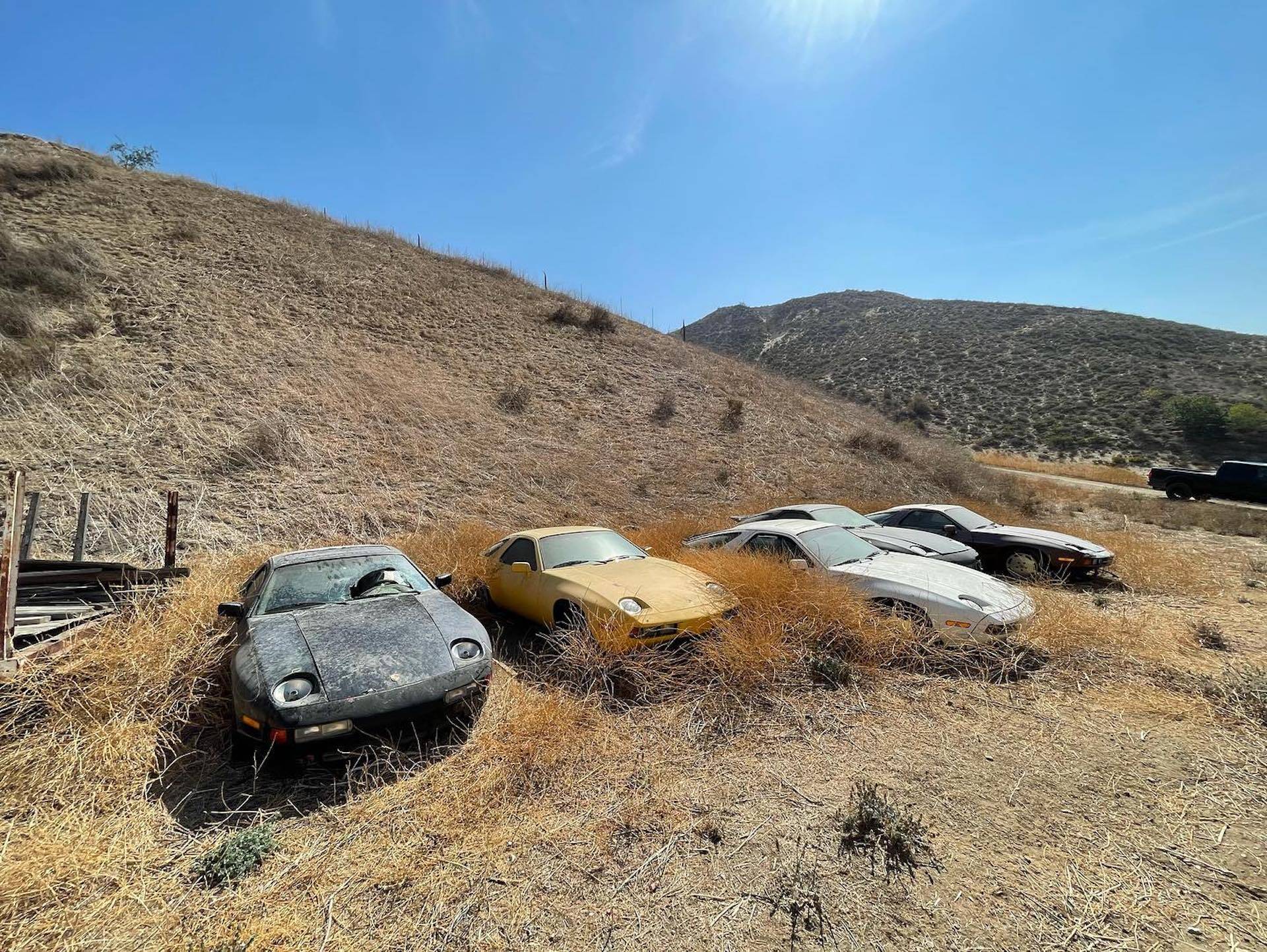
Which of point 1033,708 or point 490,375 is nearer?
point 1033,708

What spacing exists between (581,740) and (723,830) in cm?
119

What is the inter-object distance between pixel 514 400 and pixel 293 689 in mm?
12590

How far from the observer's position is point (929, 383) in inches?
1372

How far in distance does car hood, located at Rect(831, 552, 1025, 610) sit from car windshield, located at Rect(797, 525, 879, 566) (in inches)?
5.2

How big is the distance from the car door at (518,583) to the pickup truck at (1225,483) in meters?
22.8

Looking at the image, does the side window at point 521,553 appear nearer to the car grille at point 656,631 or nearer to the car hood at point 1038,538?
the car grille at point 656,631

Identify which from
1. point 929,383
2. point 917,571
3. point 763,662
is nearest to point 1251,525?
point 917,571

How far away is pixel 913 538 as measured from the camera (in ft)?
26.3

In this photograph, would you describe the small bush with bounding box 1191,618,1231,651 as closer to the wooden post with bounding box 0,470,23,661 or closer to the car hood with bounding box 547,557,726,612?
the car hood with bounding box 547,557,726,612

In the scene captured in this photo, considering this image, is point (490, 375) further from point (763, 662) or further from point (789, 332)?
point (789, 332)

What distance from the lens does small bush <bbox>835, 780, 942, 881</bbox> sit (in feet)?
8.52

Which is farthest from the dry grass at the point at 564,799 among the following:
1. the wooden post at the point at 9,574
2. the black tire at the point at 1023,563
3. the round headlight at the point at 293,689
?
the black tire at the point at 1023,563

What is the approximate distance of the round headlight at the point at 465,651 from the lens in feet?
13.2

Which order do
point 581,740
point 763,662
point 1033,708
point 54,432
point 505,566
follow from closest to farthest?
point 581,740, point 1033,708, point 763,662, point 505,566, point 54,432
